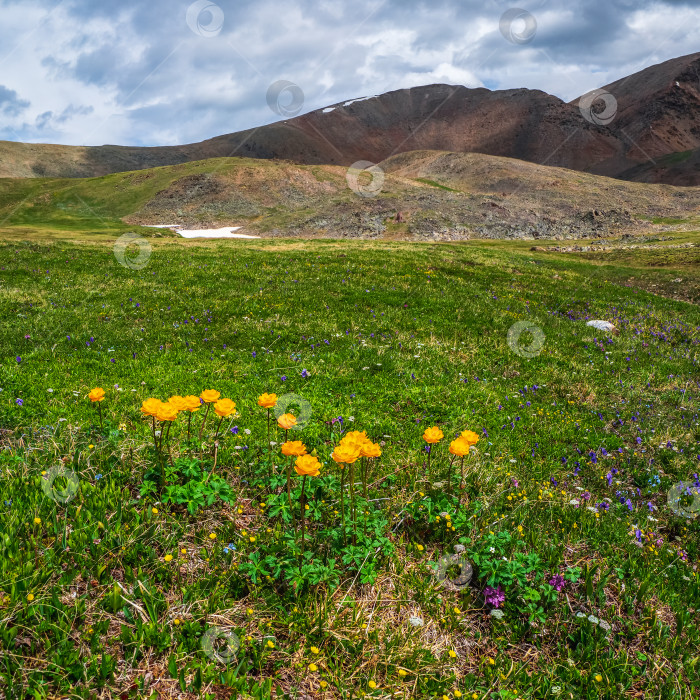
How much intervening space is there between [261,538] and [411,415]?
4.63 meters

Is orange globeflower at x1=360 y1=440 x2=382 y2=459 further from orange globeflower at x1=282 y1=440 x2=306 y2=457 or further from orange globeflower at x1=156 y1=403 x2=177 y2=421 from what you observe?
orange globeflower at x1=156 y1=403 x2=177 y2=421

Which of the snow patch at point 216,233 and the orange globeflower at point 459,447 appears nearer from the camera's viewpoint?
the orange globeflower at point 459,447

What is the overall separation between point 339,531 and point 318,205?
301 ft

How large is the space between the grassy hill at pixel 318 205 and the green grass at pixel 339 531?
69903mm

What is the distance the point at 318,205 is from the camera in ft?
295

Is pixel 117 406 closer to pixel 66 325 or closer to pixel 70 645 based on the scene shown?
pixel 70 645

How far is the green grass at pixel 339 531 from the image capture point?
3.13 metres

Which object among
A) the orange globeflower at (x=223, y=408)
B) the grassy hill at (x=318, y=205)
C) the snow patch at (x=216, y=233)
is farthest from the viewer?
the grassy hill at (x=318, y=205)

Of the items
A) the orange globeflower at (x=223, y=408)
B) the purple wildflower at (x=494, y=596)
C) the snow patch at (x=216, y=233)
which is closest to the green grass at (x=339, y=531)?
the purple wildflower at (x=494, y=596)

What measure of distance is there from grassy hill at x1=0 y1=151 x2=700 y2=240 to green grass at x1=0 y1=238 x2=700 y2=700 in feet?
229

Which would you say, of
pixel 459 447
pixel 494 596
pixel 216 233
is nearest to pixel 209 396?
pixel 459 447

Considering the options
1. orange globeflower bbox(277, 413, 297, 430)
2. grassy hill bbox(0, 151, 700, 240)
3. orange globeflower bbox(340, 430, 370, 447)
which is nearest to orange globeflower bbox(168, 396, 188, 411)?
orange globeflower bbox(277, 413, 297, 430)

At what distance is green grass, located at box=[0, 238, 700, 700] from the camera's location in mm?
3129

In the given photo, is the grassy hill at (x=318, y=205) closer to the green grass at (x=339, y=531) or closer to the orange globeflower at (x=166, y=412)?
the green grass at (x=339, y=531)
